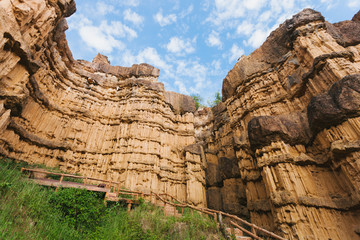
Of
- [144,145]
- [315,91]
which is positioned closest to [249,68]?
[315,91]

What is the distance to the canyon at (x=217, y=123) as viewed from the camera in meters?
8.34

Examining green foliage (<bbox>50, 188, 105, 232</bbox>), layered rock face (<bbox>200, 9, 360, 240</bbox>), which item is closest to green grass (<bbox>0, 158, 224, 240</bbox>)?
green foliage (<bbox>50, 188, 105, 232</bbox>)

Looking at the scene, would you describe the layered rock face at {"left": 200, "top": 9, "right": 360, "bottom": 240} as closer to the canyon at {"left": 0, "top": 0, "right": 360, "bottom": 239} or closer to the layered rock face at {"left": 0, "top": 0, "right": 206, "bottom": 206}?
the canyon at {"left": 0, "top": 0, "right": 360, "bottom": 239}

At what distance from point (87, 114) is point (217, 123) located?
46.1ft

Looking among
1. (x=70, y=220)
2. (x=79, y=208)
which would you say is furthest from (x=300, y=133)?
(x=70, y=220)

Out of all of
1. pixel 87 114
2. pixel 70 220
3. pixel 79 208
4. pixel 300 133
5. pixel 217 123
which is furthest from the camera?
pixel 217 123

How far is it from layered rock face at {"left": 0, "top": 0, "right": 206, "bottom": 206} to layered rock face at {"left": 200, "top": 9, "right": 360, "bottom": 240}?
18.5 ft

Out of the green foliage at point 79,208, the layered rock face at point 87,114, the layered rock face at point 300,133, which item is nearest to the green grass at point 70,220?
the green foliage at point 79,208

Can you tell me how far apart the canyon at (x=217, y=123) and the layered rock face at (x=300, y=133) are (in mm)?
65

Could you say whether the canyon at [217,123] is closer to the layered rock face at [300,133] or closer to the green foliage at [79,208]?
the layered rock face at [300,133]

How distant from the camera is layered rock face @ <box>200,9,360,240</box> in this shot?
8.12m

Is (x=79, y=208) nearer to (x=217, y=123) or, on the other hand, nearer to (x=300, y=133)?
(x=300, y=133)

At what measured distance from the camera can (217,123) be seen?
20.1 meters

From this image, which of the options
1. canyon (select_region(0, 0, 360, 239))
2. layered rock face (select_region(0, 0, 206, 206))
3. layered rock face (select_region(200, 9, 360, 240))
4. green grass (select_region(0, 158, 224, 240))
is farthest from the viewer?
layered rock face (select_region(0, 0, 206, 206))
